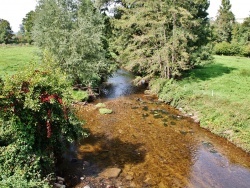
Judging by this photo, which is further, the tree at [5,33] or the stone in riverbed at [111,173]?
the tree at [5,33]

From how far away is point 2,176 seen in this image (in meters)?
10.4

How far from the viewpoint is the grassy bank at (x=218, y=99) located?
820 inches

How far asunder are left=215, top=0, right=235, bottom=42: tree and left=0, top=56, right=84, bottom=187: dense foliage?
3273 inches

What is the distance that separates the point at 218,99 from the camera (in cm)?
2562

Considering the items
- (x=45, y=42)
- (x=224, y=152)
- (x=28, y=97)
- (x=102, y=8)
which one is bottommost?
(x=224, y=152)

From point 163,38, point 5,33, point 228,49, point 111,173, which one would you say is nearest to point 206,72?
point 163,38

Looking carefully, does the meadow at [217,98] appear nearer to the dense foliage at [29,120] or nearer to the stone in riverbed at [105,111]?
the dense foliage at [29,120]

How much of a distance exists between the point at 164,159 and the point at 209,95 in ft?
41.4

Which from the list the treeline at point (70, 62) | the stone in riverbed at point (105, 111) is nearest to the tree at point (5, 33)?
the treeline at point (70, 62)

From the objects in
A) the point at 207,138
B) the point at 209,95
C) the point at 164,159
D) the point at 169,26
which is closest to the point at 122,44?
the point at 169,26

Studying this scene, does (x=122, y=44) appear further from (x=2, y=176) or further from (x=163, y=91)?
(x=2, y=176)

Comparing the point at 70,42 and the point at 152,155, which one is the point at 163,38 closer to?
the point at 70,42

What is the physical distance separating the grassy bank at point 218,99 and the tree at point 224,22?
48.5 m

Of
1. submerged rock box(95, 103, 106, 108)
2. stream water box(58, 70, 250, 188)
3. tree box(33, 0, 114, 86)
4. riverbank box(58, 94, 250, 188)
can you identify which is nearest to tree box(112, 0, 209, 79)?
tree box(33, 0, 114, 86)
